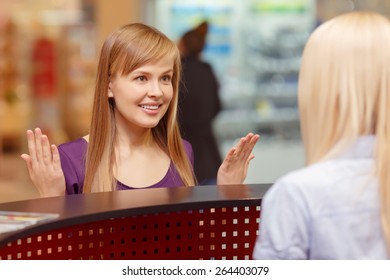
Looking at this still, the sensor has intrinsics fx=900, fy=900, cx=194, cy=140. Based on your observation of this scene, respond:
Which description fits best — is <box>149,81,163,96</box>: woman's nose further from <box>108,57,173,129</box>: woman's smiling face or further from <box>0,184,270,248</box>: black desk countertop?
<box>0,184,270,248</box>: black desk countertop

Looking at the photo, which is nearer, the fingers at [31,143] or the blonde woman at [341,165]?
the blonde woman at [341,165]

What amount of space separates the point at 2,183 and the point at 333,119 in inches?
324

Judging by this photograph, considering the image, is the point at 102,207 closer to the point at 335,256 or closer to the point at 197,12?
the point at 335,256

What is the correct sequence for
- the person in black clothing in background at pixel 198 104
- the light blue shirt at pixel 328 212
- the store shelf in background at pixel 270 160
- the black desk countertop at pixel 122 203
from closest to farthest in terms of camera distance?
the light blue shirt at pixel 328 212 < the black desk countertop at pixel 122 203 < the person in black clothing in background at pixel 198 104 < the store shelf in background at pixel 270 160

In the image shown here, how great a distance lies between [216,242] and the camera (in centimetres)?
282

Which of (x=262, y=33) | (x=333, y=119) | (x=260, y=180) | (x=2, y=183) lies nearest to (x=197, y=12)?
(x=262, y=33)

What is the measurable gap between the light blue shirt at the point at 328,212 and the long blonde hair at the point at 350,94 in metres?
0.03

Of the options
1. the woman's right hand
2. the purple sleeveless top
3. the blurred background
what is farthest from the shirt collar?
the blurred background

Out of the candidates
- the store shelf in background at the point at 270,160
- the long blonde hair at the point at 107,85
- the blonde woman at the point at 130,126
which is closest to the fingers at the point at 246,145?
the blonde woman at the point at 130,126

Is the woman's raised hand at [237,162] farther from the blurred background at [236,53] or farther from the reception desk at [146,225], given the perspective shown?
the blurred background at [236,53]

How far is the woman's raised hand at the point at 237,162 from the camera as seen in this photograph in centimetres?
308

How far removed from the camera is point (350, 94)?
189 centimetres

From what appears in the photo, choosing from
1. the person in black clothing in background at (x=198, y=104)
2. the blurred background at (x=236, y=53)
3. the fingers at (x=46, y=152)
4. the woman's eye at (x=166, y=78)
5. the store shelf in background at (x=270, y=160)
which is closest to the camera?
the fingers at (x=46, y=152)

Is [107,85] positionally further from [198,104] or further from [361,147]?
[198,104]
